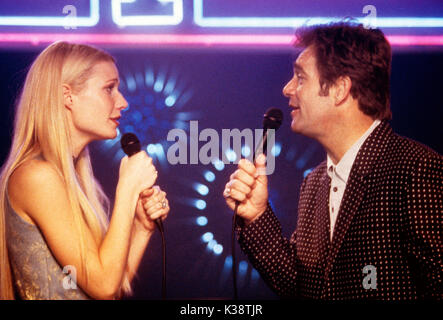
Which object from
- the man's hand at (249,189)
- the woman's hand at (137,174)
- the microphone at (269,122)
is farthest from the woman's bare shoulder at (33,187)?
the microphone at (269,122)

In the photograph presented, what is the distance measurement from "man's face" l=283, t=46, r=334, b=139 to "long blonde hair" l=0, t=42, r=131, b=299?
2.43 ft

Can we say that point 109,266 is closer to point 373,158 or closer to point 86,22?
point 373,158

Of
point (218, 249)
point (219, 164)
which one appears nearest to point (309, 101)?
point (219, 164)

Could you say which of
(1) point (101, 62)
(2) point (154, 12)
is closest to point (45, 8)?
(2) point (154, 12)

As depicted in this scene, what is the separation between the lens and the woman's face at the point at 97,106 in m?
1.59

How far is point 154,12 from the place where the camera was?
2205mm

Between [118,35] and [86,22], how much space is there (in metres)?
0.15

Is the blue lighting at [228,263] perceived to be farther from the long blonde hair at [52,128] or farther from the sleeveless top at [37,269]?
the sleeveless top at [37,269]


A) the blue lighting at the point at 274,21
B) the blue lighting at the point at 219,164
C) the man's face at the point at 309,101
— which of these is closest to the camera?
the man's face at the point at 309,101

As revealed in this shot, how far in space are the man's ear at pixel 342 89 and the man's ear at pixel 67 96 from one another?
36.7 inches

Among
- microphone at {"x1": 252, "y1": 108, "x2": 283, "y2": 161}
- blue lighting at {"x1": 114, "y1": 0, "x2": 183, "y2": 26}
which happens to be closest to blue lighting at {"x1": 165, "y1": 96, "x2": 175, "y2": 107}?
blue lighting at {"x1": 114, "y1": 0, "x2": 183, "y2": 26}

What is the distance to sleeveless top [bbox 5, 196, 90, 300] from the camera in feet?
4.66

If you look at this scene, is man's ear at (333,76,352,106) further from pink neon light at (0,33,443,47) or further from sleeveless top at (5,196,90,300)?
sleeveless top at (5,196,90,300)

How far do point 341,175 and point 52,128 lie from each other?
0.98 meters
